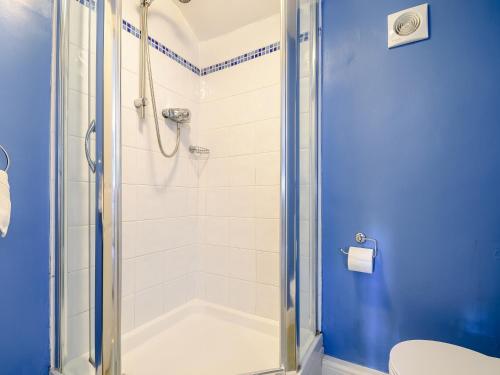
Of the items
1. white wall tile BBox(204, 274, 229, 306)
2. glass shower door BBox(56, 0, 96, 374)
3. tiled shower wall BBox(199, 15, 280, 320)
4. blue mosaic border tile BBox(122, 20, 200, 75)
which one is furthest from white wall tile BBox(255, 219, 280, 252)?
blue mosaic border tile BBox(122, 20, 200, 75)

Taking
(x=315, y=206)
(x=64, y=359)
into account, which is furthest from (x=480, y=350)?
(x=64, y=359)

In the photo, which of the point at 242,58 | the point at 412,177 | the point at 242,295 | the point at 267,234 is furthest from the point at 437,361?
the point at 242,58

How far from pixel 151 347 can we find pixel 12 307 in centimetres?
70

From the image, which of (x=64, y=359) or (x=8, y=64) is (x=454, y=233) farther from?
(x=8, y=64)

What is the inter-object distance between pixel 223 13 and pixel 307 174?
1.25 metres

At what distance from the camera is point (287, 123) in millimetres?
984

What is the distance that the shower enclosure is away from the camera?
31.6 inches

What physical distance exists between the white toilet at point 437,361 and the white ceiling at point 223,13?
6.16 ft

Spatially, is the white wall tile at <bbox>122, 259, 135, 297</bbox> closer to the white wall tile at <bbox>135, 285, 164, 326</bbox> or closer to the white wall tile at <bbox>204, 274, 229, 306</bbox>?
the white wall tile at <bbox>135, 285, 164, 326</bbox>

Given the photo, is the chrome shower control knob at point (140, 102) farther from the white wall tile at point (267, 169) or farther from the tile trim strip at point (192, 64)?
the white wall tile at point (267, 169)

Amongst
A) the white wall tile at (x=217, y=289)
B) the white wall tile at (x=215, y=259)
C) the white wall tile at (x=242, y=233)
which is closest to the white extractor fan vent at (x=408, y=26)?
the white wall tile at (x=242, y=233)

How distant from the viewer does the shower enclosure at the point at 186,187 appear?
804mm

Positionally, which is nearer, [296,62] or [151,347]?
[296,62]

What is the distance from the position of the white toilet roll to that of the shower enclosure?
20cm
